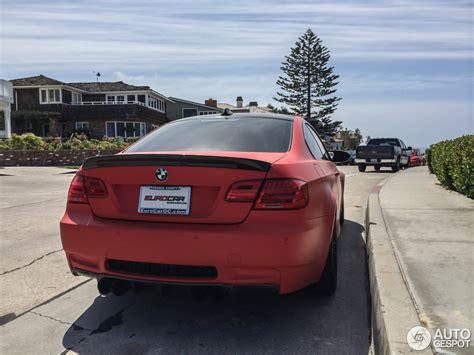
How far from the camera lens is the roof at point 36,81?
1705 inches

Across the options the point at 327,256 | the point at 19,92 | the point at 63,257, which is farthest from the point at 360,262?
the point at 19,92

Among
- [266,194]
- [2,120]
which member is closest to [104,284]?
[266,194]

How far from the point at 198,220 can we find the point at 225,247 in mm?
255

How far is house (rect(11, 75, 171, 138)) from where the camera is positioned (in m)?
41.9

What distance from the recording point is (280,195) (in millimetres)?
2832

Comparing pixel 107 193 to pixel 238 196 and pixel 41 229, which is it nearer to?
pixel 238 196

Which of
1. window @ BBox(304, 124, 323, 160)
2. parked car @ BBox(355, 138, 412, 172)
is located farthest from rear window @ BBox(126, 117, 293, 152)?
parked car @ BBox(355, 138, 412, 172)

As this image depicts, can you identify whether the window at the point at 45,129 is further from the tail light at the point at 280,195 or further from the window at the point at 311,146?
the tail light at the point at 280,195

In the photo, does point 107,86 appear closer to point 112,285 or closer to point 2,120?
point 2,120

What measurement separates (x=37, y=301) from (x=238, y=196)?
223 centimetres

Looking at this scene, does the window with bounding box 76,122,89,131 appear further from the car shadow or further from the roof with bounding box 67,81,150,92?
the car shadow

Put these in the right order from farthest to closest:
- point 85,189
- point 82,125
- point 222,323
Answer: point 82,125 < point 222,323 < point 85,189

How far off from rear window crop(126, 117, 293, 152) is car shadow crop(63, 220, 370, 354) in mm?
1110

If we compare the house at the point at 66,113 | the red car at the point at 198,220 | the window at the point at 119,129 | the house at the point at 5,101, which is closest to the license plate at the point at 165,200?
the red car at the point at 198,220
